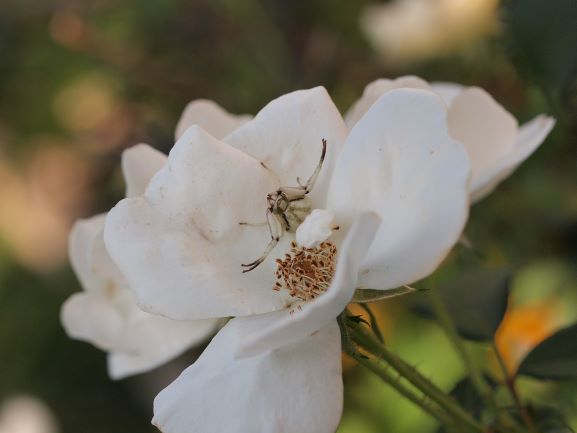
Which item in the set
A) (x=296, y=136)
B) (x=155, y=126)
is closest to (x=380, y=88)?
(x=296, y=136)

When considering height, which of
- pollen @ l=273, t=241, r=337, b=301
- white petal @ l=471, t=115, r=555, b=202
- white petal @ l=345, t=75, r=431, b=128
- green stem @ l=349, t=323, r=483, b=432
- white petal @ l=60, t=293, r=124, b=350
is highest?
white petal @ l=345, t=75, r=431, b=128

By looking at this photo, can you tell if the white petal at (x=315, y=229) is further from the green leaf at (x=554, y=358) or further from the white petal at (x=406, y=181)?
the green leaf at (x=554, y=358)

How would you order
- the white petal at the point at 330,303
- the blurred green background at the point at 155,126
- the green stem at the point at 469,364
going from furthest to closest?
the blurred green background at the point at 155,126 → the green stem at the point at 469,364 → the white petal at the point at 330,303

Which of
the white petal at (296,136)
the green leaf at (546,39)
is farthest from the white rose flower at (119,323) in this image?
the green leaf at (546,39)

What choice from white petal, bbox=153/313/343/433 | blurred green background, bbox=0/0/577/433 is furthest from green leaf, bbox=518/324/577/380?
blurred green background, bbox=0/0/577/433

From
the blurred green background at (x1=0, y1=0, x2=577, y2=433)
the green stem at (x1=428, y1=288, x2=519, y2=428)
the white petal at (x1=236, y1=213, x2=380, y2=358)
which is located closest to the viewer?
the white petal at (x1=236, y1=213, x2=380, y2=358)

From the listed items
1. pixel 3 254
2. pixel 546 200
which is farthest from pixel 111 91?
pixel 546 200

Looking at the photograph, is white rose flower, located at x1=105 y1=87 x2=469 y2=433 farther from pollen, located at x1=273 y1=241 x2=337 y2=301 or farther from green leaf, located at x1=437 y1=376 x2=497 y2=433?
green leaf, located at x1=437 y1=376 x2=497 y2=433

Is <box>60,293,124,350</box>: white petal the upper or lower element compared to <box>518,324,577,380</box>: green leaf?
lower
